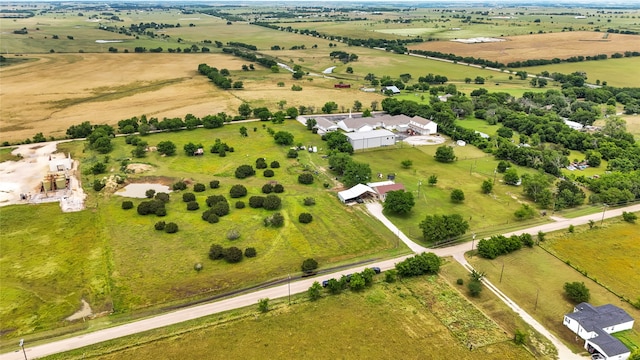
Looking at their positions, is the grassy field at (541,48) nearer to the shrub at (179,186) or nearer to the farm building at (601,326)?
the shrub at (179,186)

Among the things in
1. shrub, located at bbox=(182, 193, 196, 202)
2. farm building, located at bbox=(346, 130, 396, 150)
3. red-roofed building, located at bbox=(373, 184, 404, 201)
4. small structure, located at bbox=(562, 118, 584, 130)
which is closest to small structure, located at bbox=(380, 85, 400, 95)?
farm building, located at bbox=(346, 130, 396, 150)

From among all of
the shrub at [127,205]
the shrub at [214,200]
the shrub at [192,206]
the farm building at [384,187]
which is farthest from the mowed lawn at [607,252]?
the shrub at [127,205]

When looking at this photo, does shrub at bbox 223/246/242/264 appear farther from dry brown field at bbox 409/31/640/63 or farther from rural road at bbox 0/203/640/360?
dry brown field at bbox 409/31/640/63

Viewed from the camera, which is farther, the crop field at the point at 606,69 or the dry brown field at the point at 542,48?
the dry brown field at the point at 542,48

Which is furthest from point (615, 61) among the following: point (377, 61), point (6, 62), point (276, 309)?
point (6, 62)

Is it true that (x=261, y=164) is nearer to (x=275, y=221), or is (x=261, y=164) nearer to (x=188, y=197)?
(x=188, y=197)

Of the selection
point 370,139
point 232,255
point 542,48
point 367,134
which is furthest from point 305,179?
point 542,48
